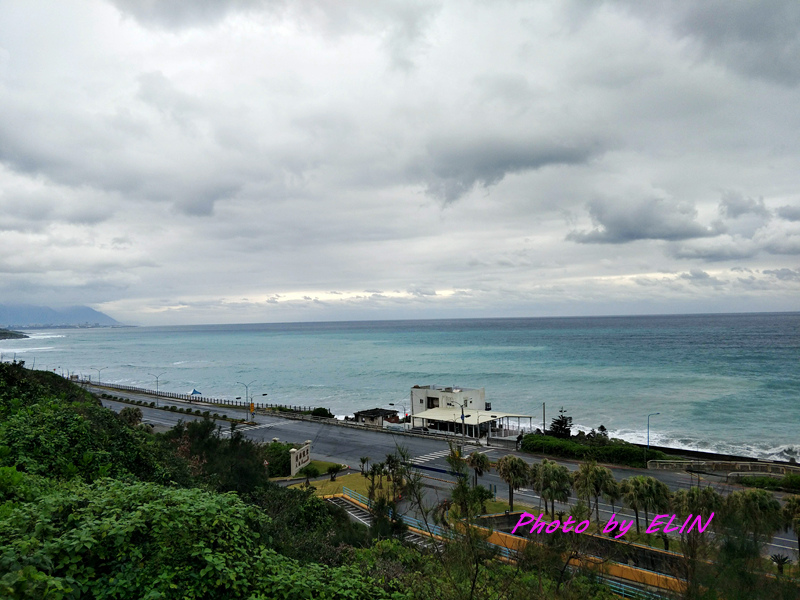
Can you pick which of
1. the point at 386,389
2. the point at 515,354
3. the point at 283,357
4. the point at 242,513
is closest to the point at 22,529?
the point at 242,513

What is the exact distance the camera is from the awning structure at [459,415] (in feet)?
161

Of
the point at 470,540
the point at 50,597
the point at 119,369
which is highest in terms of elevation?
the point at 50,597

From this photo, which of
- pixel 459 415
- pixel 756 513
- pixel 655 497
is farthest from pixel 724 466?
pixel 756 513

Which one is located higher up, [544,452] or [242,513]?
[242,513]

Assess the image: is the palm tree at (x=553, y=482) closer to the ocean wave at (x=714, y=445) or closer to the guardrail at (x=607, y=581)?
the guardrail at (x=607, y=581)

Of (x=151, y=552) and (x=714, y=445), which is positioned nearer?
(x=151, y=552)

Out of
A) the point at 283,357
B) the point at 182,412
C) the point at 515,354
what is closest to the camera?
the point at 182,412

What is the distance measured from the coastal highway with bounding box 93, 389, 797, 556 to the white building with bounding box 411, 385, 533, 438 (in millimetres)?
3826

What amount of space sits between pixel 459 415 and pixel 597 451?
51.7ft

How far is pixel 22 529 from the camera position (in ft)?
20.7

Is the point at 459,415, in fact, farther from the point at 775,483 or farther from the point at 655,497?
the point at 655,497

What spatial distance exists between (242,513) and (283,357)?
152092 millimetres

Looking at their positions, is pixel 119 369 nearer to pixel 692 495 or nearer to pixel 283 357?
pixel 283 357

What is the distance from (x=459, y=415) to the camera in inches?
2037
